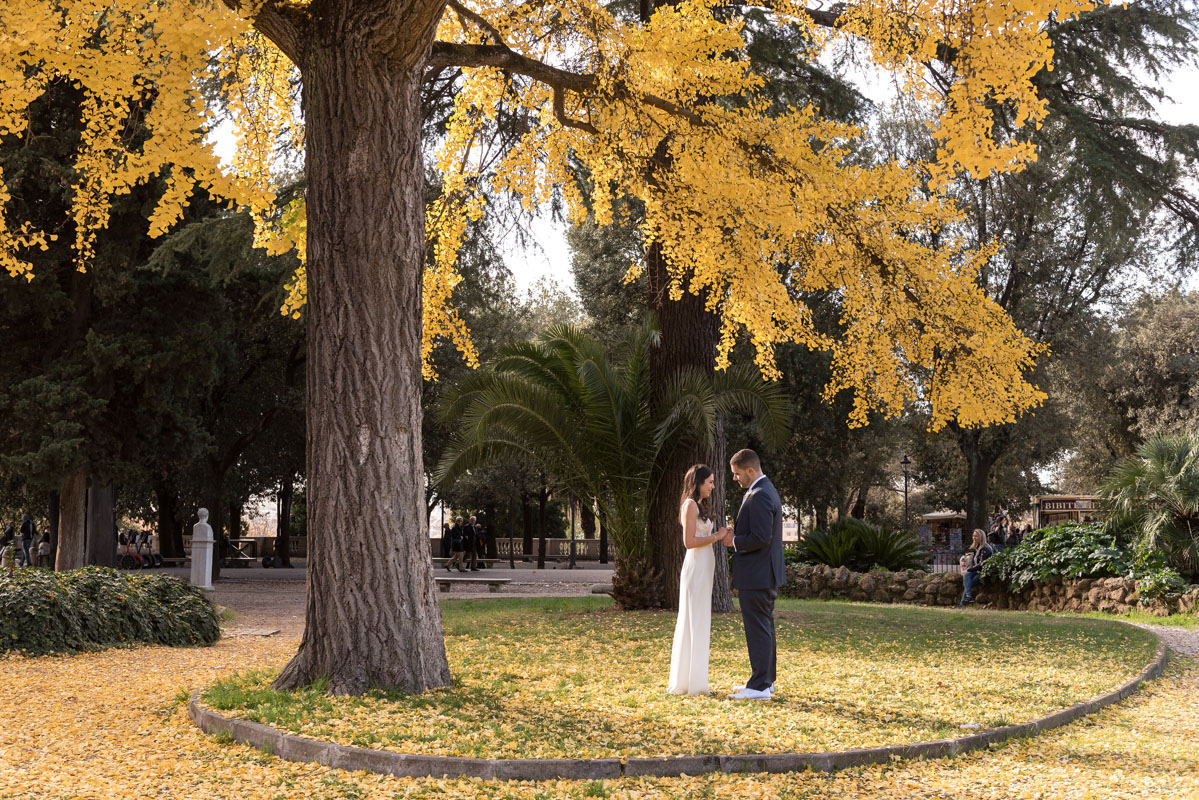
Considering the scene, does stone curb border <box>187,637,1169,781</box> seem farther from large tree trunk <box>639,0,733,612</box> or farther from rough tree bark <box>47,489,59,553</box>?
rough tree bark <box>47,489,59,553</box>

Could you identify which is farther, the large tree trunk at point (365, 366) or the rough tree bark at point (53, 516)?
the rough tree bark at point (53, 516)

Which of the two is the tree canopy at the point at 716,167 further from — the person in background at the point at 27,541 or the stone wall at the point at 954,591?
the person in background at the point at 27,541

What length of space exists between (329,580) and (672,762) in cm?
296

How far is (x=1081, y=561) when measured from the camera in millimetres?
17172

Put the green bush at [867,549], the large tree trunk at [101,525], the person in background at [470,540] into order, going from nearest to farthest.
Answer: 1. the green bush at [867,549]
2. the large tree trunk at [101,525]
3. the person in background at [470,540]

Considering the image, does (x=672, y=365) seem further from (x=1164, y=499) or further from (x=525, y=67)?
(x=1164, y=499)

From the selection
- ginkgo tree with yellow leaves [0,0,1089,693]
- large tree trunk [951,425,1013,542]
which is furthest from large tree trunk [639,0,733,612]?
large tree trunk [951,425,1013,542]

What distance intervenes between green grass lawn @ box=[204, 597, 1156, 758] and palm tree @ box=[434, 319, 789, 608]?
1770mm

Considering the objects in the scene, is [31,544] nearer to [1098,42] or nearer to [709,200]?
[709,200]

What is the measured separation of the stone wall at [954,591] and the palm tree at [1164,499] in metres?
0.77

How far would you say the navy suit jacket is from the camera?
750 cm

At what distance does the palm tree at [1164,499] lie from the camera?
16.1 m

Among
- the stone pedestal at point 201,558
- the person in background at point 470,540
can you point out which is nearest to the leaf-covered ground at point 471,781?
the stone pedestal at point 201,558

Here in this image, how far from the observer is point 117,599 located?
39.0ft
